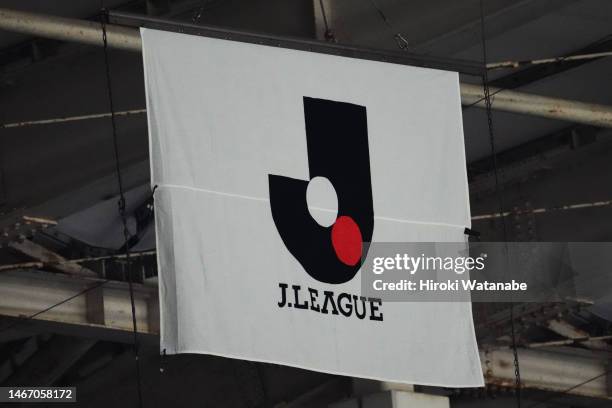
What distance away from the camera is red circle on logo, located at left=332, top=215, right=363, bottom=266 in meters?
15.0

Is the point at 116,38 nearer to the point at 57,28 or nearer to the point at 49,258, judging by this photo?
the point at 57,28

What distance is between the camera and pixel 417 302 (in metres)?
15.4

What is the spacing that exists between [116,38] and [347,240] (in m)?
3.36

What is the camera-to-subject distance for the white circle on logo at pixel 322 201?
49.1 feet

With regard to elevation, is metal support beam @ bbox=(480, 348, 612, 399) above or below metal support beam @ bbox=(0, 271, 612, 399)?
below

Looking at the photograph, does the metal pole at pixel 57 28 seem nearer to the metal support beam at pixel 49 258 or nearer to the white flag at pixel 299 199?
the white flag at pixel 299 199

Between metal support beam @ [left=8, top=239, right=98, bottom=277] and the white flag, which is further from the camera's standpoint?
metal support beam @ [left=8, top=239, right=98, bottom=277]

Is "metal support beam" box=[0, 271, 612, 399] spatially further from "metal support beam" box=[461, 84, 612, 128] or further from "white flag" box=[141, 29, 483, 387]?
"white flag" box=[141, 29, 483, 387]

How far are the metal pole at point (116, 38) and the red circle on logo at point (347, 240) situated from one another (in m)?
3.12

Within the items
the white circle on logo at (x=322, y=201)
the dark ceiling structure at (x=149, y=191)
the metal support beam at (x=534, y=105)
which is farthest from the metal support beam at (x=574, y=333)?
the white circle on logo at (x=322, y=201)

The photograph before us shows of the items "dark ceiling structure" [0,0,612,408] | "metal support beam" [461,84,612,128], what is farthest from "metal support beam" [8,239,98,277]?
"metal support beam" [461,84,612,128]

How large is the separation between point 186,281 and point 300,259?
1.13 metres

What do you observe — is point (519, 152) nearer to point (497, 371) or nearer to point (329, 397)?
point (497, 371)

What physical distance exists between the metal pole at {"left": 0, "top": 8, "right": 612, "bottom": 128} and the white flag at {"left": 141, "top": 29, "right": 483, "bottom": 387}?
2476 millimetres
